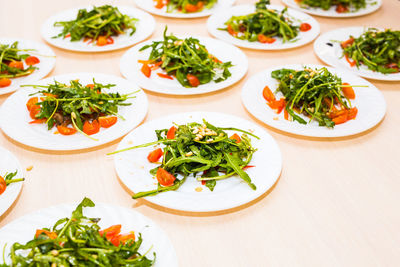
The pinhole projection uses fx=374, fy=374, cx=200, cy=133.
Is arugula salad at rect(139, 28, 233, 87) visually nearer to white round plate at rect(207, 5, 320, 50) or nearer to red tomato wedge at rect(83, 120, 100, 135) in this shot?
white round plate at rect(207, 5, 320, 50)

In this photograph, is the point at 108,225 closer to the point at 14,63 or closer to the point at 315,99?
the point at 315,99

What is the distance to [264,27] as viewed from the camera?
2.28 m

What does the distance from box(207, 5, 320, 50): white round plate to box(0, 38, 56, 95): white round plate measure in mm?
986

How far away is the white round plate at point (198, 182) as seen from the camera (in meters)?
1.23

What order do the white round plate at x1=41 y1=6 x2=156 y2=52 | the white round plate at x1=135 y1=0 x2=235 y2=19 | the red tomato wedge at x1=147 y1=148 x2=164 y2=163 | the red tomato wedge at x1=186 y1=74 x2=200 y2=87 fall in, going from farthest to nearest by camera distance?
the white round plate at x1=135 y1=0 x2=235 y2=19 → the white round plate at x1=41 y1=6 x2=156 y2=52 → the red tomato wedge at x1=186 y1=74 x2=200 y2=87 → the red tomato wedge at x1=147 y1=148 x2=164 y2=163

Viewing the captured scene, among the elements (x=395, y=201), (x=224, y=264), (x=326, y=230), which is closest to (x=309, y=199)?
(x=326, y=230)

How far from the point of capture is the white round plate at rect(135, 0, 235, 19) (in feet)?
8.57

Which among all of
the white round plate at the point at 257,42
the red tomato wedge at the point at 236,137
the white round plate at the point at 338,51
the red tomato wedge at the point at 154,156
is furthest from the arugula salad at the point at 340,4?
the red tomato wedge at the point at 154,156

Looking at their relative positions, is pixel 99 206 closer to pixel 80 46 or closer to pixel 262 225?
pixel 262 225

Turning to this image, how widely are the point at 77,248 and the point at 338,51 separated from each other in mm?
1827

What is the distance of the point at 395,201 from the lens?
1349mm

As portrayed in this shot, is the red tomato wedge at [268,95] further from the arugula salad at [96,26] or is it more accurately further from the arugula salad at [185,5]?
the arugula salad at [185,5]

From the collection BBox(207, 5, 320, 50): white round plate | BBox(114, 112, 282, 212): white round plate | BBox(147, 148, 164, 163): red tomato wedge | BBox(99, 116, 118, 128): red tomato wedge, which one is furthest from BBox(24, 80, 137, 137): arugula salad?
BBox(207, 5, 320, 50): white round plate

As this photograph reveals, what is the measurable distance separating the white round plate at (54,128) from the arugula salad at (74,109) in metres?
0.03
